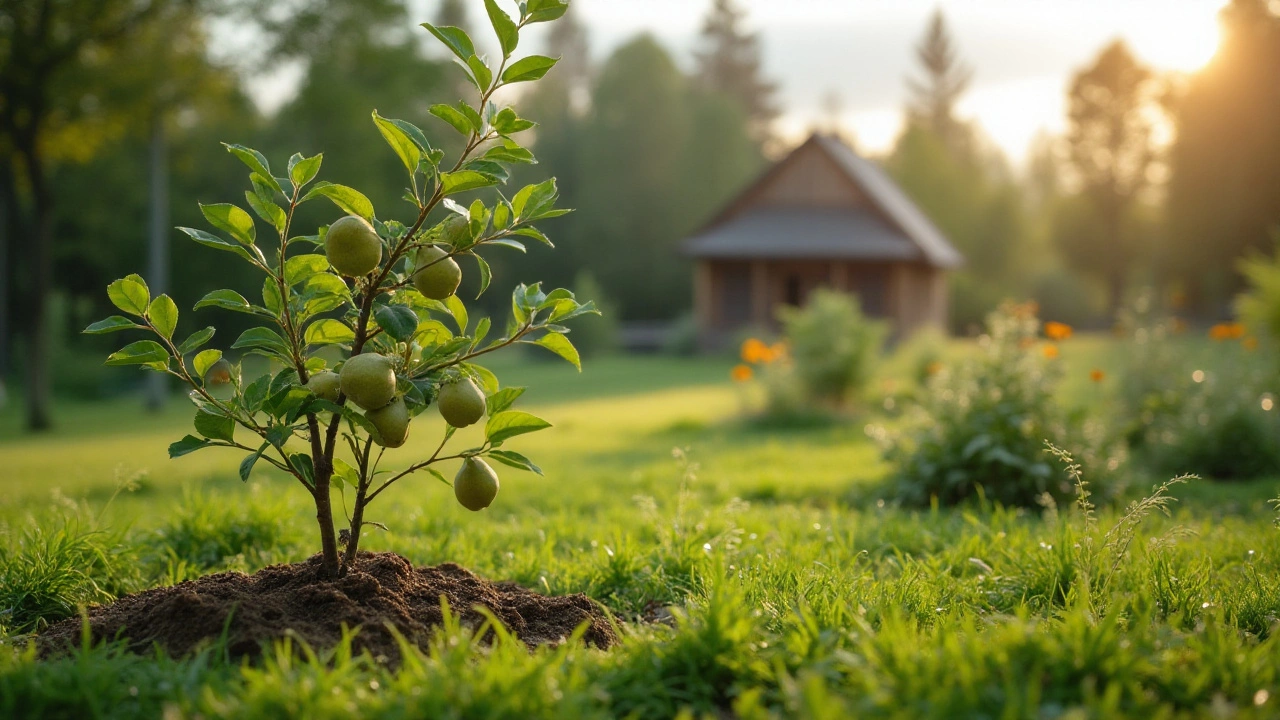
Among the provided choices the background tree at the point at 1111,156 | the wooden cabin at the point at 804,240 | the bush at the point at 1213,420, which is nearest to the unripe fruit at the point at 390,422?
the bush at the point at 1213,420

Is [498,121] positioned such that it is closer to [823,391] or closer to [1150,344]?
[1150,344]

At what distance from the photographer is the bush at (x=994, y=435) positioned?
5.65 meters

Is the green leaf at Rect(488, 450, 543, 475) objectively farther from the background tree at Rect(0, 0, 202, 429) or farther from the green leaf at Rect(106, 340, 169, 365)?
the background tree at Rect(0, 0, 202, 429)

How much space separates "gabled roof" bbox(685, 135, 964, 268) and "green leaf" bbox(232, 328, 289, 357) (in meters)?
22.6

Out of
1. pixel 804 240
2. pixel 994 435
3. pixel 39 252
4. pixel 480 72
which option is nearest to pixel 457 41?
pixel 480 72

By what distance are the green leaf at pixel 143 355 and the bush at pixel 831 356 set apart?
9836 mm

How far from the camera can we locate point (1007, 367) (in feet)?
20.1

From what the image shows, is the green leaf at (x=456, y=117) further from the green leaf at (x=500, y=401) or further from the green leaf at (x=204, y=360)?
the green leaf at (x=204, y=360)

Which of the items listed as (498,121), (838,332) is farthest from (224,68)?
(498,121)

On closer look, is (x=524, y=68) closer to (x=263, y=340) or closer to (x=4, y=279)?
(x=263, y=340)

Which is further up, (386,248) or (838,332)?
(386,248)

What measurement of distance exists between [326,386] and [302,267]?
1.10 ft

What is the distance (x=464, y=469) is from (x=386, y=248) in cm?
68

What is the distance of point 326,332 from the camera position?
2.68m
